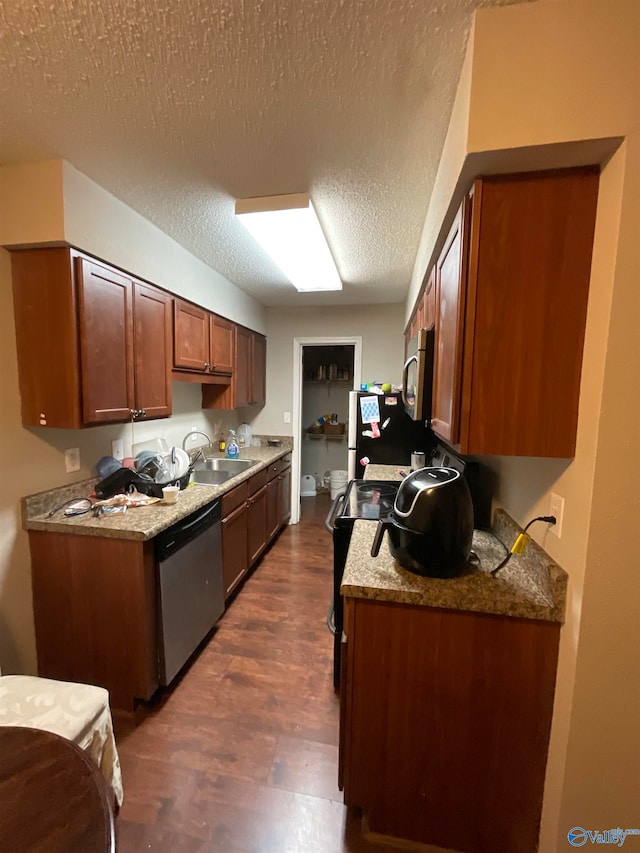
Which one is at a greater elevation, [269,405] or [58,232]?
[58,232]

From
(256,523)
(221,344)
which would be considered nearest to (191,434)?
(221,344)

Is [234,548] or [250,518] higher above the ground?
[250,518]

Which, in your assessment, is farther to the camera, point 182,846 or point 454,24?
point 182,846

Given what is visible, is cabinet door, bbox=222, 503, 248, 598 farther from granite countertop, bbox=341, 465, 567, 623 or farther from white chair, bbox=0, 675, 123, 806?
granite countertop, bbox=341, 465, 567, 623

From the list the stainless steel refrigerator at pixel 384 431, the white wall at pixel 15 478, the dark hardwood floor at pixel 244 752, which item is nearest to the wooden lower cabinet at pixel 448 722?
the dark hardwood floor at pixel 244 752

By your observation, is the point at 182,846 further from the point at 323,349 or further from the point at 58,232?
the point at 323,349

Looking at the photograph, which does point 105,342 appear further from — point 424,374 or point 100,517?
point 424,374

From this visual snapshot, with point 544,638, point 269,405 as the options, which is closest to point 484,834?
point 544,638

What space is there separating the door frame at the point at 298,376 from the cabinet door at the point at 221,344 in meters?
0.97

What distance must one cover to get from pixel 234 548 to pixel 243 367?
1.69 meters

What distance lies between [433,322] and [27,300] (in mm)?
1827

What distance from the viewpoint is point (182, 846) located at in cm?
117

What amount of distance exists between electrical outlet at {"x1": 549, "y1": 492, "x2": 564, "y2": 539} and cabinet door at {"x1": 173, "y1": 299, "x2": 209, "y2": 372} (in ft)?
7.02

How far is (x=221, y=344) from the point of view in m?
2.92
